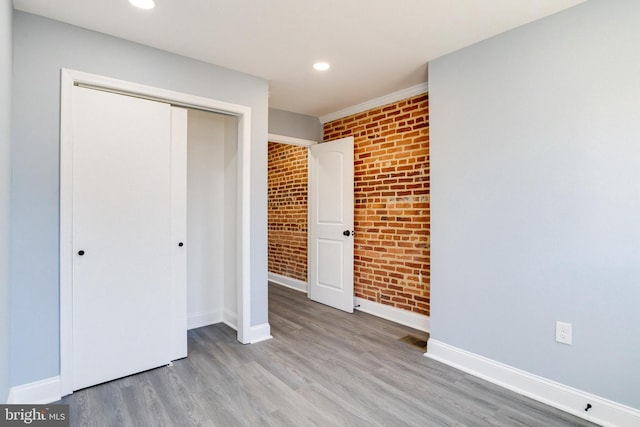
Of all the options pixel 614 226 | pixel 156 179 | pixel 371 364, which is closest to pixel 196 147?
pixel 156 179

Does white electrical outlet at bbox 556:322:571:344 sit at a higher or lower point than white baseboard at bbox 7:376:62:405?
higher

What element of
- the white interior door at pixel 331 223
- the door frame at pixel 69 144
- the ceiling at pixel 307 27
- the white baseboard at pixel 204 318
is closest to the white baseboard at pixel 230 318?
the white baseboard at pixel 204 318

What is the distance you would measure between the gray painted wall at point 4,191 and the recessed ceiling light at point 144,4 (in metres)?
0.62

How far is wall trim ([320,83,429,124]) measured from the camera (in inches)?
133

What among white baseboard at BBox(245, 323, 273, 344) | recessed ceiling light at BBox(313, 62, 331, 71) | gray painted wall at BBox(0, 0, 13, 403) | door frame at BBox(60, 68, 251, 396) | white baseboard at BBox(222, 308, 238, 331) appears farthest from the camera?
white baseboard at BBox(222, 308, 238, 331)

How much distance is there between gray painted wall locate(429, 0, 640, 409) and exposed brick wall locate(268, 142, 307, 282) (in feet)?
Answer: 8.48

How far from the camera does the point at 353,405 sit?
6.73 feet

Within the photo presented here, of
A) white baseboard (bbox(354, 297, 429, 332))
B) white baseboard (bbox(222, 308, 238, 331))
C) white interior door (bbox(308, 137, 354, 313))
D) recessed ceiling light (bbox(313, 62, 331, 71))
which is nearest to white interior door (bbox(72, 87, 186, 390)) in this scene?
white baseboard (bbox(222, 308, 238, 331))

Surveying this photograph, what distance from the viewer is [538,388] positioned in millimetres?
2127

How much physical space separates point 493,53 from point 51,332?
3629mm

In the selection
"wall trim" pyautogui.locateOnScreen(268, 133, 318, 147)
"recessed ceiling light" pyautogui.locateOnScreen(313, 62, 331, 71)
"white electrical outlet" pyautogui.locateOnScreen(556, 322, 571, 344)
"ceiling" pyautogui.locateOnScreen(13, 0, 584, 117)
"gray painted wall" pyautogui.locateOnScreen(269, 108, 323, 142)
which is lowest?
"white electrical outlet" pyautogui.locateOnScreen(556, 322, 571, 344)

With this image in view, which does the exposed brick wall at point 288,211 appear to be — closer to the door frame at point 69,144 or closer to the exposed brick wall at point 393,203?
the exposed brick wall at point 393,203

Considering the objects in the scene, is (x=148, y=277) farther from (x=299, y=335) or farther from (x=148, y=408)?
(x=299, y=335)

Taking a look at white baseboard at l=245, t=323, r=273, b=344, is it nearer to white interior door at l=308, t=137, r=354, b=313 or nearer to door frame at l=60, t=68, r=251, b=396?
white interior door at l=308, t=137, r=354, b=313
